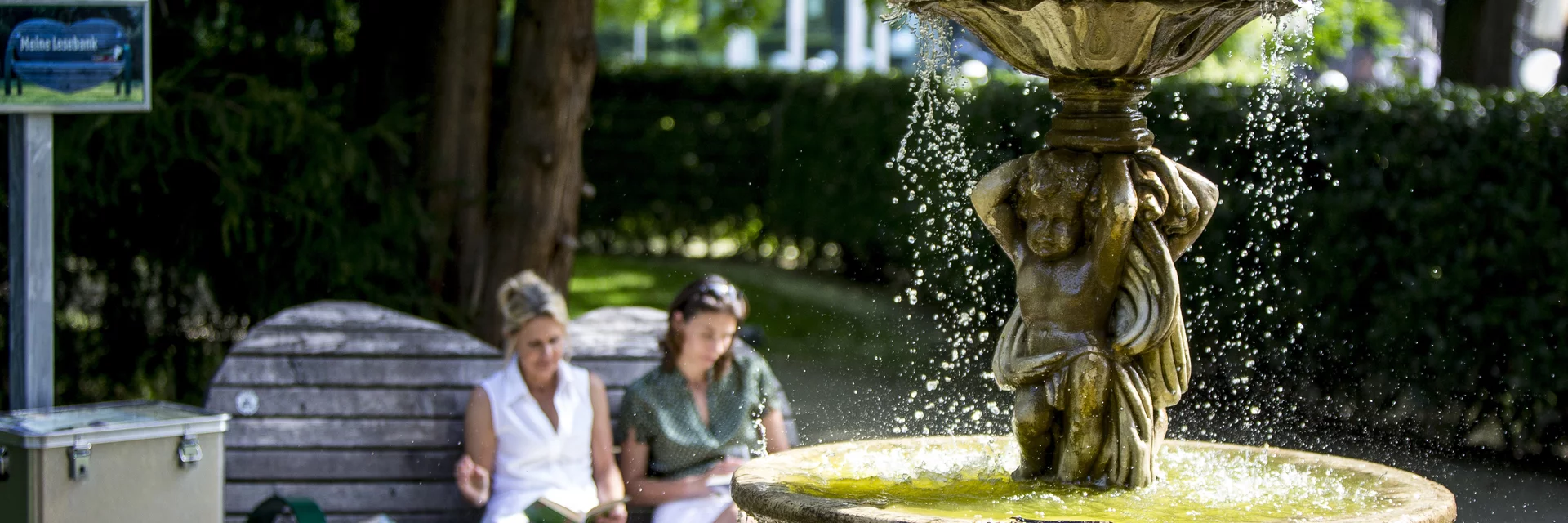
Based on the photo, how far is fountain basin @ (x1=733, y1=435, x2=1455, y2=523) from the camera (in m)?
3.07

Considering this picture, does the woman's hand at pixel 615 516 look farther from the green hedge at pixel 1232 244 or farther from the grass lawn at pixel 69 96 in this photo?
the green hedge at pixel 1232 244

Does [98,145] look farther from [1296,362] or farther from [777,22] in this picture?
[777,22]

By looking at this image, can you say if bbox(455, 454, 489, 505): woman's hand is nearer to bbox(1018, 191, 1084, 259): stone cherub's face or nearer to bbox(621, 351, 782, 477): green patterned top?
bbox(621, 351, 782, 477): green patterned top

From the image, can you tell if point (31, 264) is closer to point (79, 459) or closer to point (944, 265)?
point (79, 459)

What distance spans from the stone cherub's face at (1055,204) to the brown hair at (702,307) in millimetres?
1661

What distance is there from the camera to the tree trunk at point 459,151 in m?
7.39

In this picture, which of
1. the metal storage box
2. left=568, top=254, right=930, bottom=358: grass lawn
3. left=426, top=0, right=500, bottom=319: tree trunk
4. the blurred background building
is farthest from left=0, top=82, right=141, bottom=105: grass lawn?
left=568, top=254, right=930, bottom=358: grass lawn

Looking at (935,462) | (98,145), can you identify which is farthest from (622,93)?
(935,462)

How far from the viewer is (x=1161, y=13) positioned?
10.8 ft

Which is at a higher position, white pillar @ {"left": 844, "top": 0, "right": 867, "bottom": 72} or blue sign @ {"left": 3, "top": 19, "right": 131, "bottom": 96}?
white pillar @ {"left": 844, "top": 0, "right": 867, "bottom": 72}

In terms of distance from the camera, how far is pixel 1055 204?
3.42 m

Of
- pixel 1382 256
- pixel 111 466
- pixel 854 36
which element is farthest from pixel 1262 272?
pixel 854 36

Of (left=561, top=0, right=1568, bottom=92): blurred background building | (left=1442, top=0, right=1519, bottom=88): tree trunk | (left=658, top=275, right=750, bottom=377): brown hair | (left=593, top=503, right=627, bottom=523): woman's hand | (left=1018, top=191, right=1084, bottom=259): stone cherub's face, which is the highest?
(left=561, top=0, right=1568, bottom=92): blurred background building

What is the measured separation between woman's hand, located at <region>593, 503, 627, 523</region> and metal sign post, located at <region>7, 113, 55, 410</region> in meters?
1.56
